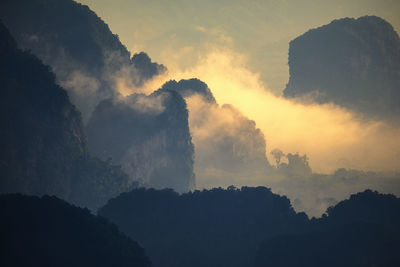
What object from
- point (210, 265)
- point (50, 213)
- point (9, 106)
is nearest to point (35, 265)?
point (50, 213)

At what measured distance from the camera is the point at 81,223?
282 ft

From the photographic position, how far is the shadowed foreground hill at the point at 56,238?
77312 millimetres

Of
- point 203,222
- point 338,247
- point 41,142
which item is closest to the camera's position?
point 338,247

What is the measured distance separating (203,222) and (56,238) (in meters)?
45.4

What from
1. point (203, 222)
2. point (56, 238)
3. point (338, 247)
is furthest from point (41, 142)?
point (338, 247)

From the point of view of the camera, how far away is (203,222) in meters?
121

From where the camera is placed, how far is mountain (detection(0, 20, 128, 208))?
465 feet

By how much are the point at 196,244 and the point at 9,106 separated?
208ft

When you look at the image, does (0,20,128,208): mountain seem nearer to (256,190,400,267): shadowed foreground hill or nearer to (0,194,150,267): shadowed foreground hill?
(0,194,150,267): shadowed foreground hill

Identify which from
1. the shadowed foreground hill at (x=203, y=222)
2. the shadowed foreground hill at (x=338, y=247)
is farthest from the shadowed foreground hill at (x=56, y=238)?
the shadowed foreground hill at (x=338, y=247)

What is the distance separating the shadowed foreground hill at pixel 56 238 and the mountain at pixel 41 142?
54169mm

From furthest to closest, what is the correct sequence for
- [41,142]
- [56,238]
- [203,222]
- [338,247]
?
[41,142] → [203,222] → [338,247] → [56,238]

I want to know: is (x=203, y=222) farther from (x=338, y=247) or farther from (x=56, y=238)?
(x=56, y=238)

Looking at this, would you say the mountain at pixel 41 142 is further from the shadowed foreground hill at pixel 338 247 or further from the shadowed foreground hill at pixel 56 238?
the shadowed foreground hill at pixel 338 247
